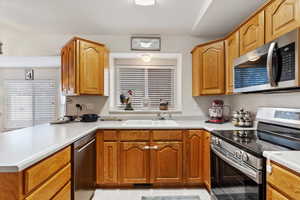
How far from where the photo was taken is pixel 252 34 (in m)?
1.88

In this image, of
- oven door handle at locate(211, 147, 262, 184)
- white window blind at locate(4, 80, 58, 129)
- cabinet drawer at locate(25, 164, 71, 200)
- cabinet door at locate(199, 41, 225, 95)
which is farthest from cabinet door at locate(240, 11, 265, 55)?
white window blind at locate(4, 80, 58, 129)

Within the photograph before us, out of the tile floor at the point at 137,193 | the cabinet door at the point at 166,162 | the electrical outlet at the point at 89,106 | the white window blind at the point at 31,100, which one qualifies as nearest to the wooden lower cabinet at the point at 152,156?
the cabinet door at the point at 166,162

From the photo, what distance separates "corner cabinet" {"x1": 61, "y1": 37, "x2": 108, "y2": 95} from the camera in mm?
2576

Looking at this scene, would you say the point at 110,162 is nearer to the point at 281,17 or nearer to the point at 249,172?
the point at 249,172

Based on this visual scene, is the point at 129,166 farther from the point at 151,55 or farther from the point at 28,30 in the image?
the point at 28,30

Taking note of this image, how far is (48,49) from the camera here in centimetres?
315

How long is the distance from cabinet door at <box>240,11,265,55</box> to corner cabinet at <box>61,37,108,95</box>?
1.93m

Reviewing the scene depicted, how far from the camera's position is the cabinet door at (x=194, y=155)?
8.07ft

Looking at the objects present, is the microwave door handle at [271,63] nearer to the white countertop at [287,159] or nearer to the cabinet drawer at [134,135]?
the white countertop at [287,159]

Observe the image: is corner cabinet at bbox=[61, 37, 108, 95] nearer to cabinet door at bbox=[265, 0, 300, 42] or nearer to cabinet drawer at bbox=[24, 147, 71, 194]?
cabinet drawer at bbox=[24, 147, 71, 194]

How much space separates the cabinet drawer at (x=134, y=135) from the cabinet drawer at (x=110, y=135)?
0.08m

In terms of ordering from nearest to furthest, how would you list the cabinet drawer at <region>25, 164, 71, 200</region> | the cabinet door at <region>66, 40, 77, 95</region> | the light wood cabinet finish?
the cabinet drawer at <region>25, 164, 71, 200</region>, the light wood cabinet finish, the cabinet door at <region>66, 40, 77, 95</region>

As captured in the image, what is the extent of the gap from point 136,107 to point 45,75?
1889 millimetres

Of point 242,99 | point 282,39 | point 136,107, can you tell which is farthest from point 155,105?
point 282,39
